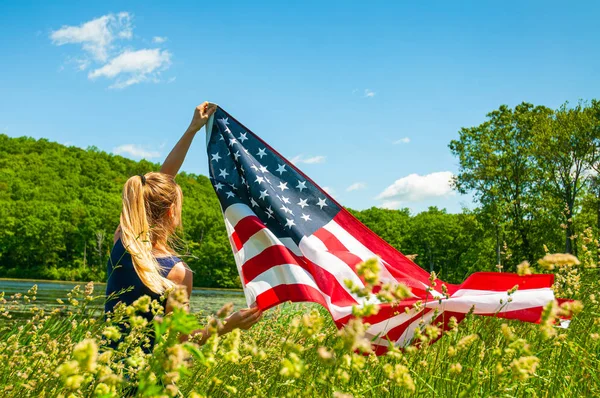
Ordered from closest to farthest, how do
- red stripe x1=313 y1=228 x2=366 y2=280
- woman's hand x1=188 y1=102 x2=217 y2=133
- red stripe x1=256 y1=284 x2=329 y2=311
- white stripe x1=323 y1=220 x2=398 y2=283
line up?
red stripe x1=256 y1=284 x2=329 y2=311 → red stripe x1=313 y1=228 x2=366 y2=280 → white stripe x1=323 y1=220 x2=398 y2=283 → woman's hand x1=188 y1=102 x2=217 y2=133

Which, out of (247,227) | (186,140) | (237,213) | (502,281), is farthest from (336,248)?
(186,140)

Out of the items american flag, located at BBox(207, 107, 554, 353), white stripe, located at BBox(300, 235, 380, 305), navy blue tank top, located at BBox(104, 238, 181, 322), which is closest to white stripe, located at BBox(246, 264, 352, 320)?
american flag, located at BBox(207, 107, 554, 353)

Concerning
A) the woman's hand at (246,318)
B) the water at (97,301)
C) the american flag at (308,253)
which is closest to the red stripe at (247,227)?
the american flag at (308,253)

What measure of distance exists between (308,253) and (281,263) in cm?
23

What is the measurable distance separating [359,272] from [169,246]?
277 cm

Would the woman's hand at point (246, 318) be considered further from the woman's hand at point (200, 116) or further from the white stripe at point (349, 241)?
the woman's hand at point (200, 116)

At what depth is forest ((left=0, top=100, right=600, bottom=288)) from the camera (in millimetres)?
33406

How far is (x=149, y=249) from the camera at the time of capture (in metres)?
3.41

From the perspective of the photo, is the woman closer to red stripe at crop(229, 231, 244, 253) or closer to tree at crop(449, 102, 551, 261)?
red stripe at crop(229, 231, 244, 253)

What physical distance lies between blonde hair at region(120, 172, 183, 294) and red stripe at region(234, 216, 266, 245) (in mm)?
838

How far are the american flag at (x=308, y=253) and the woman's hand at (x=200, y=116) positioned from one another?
90 mm

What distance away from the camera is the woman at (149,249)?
3.27 meters

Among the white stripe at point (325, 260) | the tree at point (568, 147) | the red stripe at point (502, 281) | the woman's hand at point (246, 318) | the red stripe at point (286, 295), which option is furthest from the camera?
the tree at point (568, 147)

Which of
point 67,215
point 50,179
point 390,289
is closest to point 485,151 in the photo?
point 390,289
